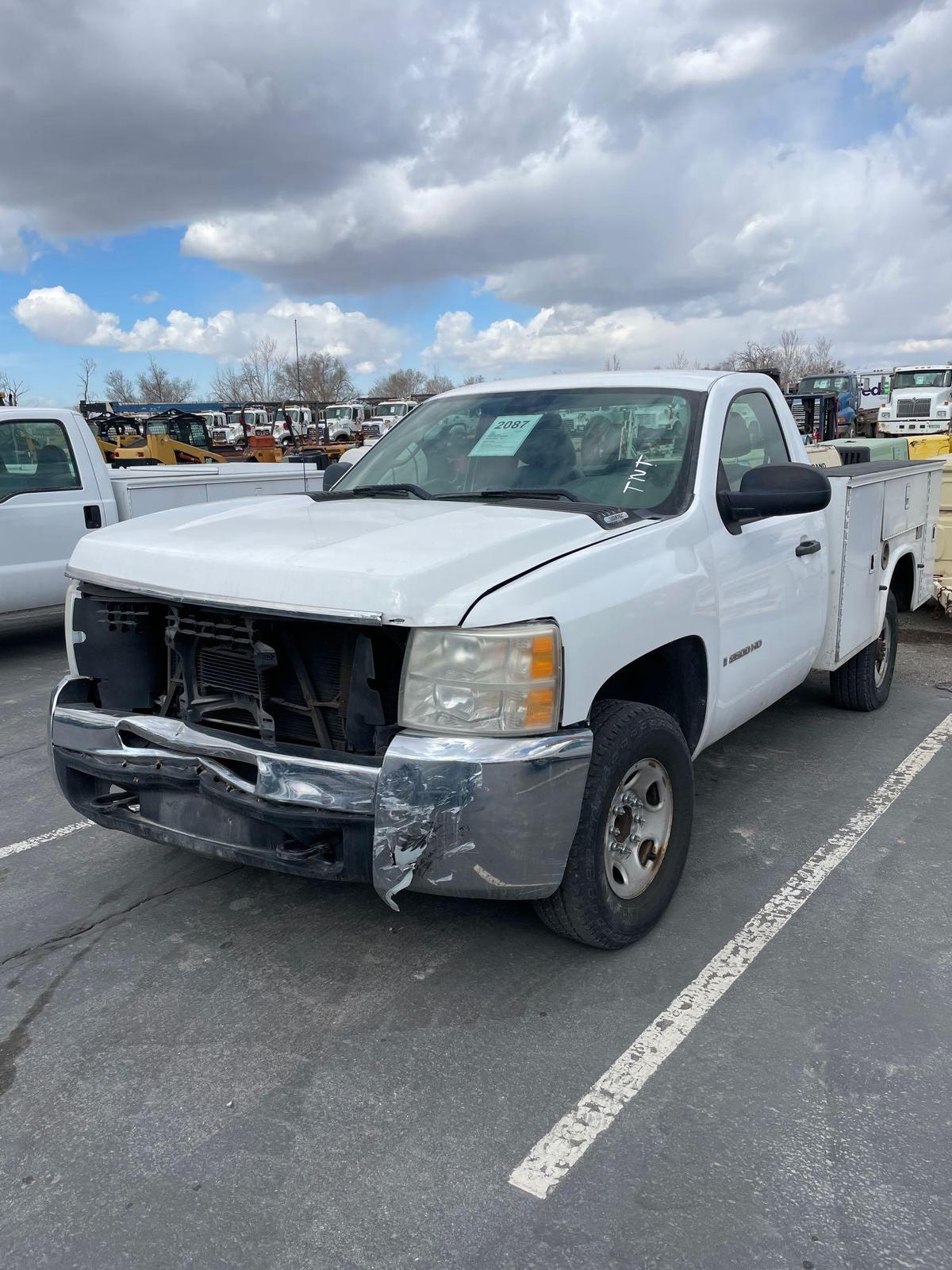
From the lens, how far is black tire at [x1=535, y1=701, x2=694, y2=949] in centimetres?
285

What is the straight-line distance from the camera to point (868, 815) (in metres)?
4.34

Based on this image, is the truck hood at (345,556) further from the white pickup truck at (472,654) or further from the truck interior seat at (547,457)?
the truck interior seat at (547,457)

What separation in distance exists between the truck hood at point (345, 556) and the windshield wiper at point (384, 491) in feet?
1.02

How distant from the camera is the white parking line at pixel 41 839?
4.07 meters

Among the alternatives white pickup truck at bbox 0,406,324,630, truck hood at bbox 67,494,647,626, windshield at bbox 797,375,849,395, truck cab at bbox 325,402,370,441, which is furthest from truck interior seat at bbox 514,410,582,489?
truck cab at bbox 325,402,370,441

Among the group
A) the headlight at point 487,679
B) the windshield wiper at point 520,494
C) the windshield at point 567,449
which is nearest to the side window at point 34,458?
the windshield at point 567,449

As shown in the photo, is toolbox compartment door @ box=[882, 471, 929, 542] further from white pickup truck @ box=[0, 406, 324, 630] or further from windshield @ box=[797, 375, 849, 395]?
windshield @ box=[797, 375, 849, 395]

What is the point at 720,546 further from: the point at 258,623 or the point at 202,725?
the point at 202,725

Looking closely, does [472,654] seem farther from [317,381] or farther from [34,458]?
[317,381]

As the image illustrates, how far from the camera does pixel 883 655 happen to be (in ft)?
19.3

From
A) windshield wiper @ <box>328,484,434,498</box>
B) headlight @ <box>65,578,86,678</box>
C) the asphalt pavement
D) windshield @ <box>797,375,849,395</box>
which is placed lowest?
the asphalt pavement

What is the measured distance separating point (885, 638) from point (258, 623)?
4304 millimetres

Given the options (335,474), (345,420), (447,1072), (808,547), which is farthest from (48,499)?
(345,420)

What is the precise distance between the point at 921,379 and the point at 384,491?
101 ft
